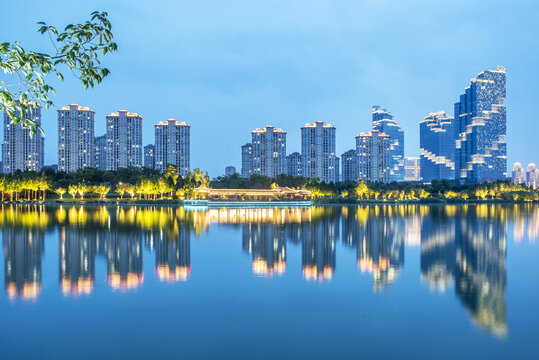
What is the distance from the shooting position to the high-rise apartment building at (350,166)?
142m

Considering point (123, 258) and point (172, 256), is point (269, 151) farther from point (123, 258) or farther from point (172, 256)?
point (123, 258)

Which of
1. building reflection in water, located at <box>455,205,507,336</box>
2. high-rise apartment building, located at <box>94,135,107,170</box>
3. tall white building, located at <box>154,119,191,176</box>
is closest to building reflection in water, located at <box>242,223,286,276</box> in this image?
building reflection in water, located at <box>455,205,507,336</box>

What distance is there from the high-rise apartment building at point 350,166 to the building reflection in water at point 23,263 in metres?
126

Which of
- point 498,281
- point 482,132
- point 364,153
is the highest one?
point 482,132

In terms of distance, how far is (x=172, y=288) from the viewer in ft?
41.3

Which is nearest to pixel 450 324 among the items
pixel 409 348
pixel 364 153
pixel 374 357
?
pixel 409 348

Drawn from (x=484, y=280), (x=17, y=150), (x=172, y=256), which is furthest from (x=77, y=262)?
(x=17, y=150)

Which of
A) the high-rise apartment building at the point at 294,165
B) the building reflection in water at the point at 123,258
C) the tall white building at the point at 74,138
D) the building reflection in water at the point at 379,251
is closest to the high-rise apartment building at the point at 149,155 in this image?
the tall white building at the point at 74,138

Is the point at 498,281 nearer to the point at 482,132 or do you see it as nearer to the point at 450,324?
the point at 450,324

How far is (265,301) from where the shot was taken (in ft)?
37.0

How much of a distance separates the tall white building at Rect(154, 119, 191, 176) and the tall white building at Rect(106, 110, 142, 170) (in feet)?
22.0

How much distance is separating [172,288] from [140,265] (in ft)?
12.3

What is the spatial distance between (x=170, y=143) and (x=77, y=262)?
4455 inches

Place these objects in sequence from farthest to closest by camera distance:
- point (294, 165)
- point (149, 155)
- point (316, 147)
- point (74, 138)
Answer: point (149, 155) < point (294, 165) < point (316, 147) < point (74, 138)
